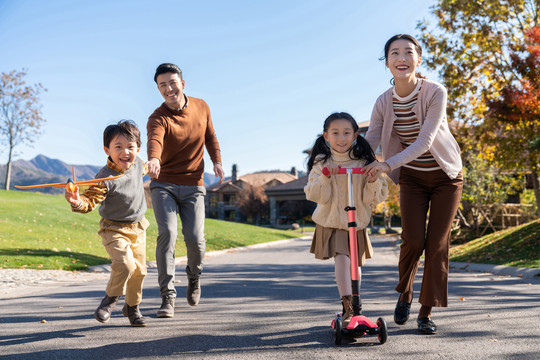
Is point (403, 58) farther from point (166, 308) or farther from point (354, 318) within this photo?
point (166, 308)

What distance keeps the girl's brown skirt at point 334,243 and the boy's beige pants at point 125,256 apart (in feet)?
4.78

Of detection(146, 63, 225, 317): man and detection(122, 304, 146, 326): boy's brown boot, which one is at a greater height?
detection(146, 63, 225, 317): man

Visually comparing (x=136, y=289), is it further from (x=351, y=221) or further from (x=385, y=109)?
(x=385, y=109)

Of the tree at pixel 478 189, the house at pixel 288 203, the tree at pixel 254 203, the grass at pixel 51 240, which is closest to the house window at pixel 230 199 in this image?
the tree at pixel 254 203

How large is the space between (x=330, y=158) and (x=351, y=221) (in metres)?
0.58

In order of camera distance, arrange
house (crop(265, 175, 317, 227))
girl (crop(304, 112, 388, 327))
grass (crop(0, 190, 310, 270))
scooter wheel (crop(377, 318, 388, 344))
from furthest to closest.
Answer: house (crop(265, 175, 317, 227)) < grass (crop(0, 190, 310, 270)) < girl (crop(304, 112, 388, 327)) < scooter wheel (crop(377, 318, 388, 344))

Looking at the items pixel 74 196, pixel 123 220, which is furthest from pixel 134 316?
pixel 74 196

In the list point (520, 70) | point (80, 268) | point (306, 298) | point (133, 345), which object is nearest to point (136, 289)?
point (133, 345)

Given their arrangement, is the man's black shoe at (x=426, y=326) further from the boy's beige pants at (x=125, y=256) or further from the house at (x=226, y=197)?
the house at (x=226, y=197)

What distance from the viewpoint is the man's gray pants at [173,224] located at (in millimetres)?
4355

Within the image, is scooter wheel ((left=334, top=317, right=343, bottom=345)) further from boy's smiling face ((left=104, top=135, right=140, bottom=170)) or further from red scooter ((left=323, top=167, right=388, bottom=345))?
boy's smiling face ((left=104, top=135, right=140, bottom=170))

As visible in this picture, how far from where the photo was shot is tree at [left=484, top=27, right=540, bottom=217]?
35.2ft

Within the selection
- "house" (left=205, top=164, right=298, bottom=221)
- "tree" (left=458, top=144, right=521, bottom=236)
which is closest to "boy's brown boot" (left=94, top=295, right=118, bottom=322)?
"tree" (left=458, top=144, right=521, bottom=236)

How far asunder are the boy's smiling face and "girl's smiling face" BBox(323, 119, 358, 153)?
1.63 meters
